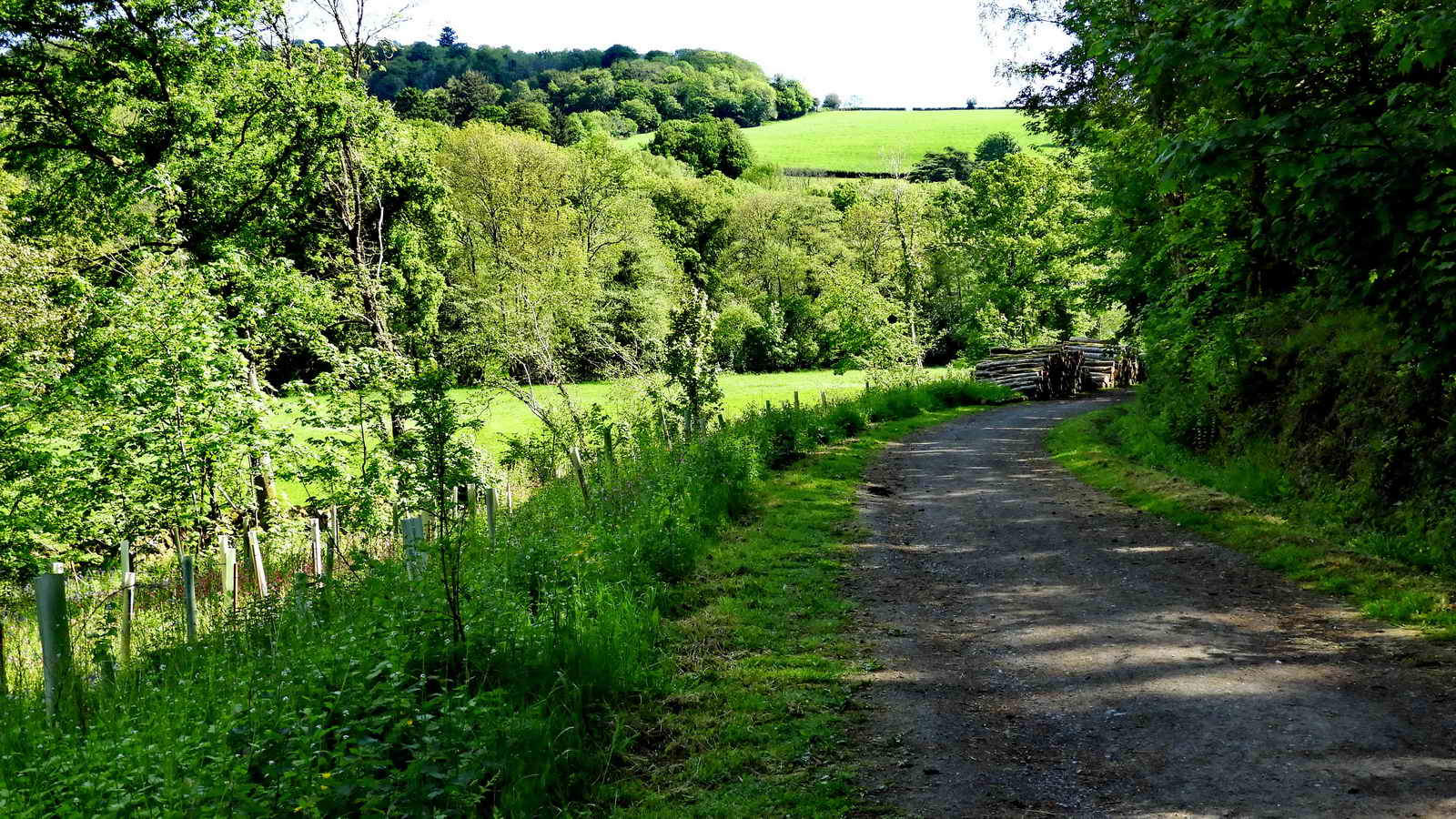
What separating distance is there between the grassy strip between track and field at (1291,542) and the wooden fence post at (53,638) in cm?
880

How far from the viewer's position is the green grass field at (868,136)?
9706 cm

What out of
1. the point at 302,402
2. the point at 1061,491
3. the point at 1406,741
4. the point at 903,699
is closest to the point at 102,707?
the point at 903,699

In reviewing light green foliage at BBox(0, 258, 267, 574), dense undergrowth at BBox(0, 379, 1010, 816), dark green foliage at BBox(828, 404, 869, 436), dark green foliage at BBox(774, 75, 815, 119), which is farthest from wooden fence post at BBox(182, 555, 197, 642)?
dark green foliage at BBox(774, 75, 815, 119)

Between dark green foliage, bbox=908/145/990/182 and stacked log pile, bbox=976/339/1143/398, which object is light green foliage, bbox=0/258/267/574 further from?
dark green foliage, bbox=908/145/990/182

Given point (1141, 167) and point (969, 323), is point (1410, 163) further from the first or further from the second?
point (969, 323)

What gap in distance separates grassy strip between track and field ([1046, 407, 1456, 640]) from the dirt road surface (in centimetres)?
28

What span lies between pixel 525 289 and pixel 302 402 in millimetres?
14496

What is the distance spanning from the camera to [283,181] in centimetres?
1947

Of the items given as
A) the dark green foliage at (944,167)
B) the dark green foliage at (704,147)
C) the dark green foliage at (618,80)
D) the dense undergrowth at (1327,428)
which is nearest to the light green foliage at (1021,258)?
the dense undergrowth at (1327,428)

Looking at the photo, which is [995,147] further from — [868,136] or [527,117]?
[527,117]

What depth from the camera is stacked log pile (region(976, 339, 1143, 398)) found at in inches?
1337

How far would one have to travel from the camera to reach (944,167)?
8656cm

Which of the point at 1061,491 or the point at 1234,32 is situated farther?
the point at 1061,491

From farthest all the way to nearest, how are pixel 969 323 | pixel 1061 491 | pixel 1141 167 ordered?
pixel 969 323
pixel 1141 167
pixel 1061 491
